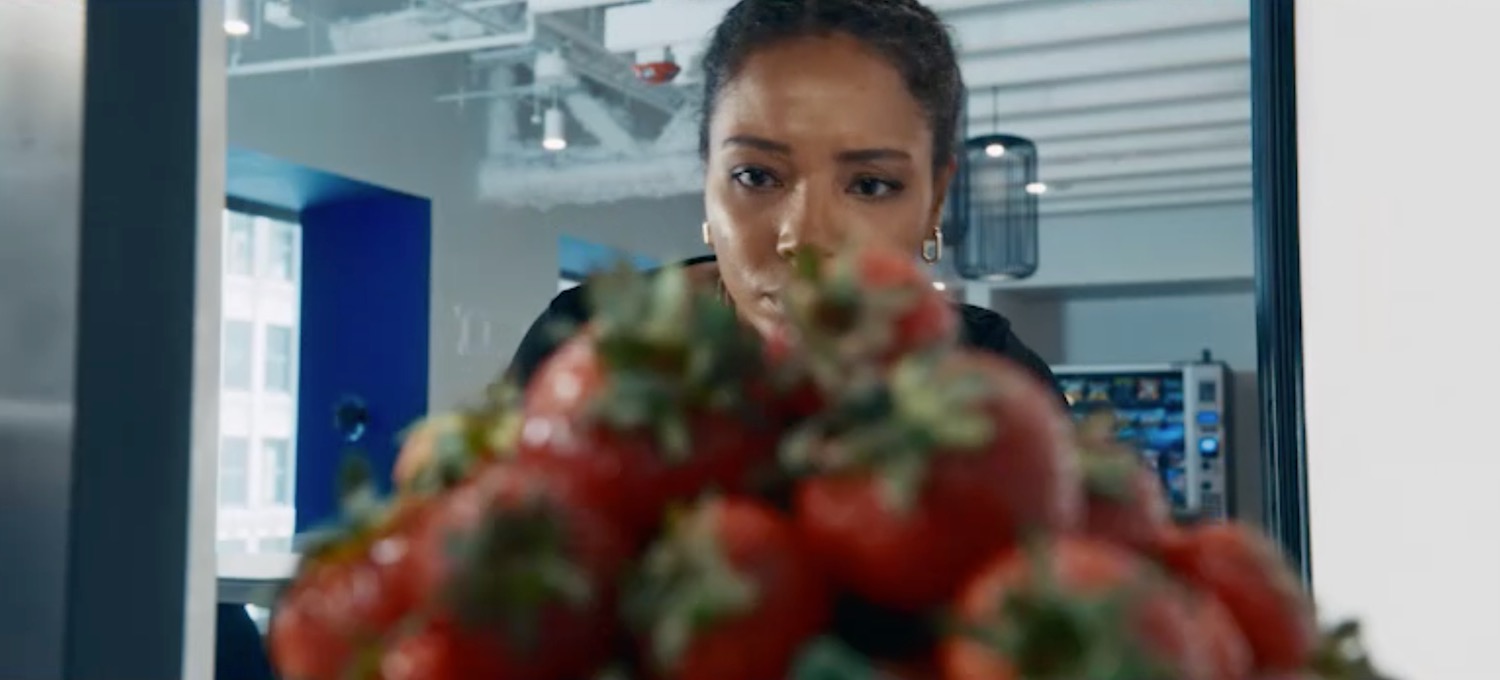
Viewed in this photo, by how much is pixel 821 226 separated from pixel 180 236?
1.42 ft

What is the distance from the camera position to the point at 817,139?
1104mm

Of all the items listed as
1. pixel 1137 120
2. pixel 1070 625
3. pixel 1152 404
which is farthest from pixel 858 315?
pixel 1152 404

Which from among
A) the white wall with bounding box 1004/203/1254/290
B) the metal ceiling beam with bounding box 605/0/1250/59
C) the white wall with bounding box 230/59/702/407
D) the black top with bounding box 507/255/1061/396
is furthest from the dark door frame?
the white wall with bounding box 1004/203/1254/290

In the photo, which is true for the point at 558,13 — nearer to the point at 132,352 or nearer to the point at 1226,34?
the point at 1226,34

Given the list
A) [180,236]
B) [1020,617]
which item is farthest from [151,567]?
[1020,617]

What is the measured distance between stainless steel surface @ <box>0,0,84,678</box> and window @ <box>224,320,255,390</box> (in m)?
4.95

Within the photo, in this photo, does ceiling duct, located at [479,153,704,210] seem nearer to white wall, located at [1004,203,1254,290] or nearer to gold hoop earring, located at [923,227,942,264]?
white wall, located at [1004,203,1254,290]

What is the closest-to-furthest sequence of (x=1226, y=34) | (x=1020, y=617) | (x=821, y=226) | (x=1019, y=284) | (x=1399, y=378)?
(x=1020, y=617) < (x=821, y=226) < (x=1399, y=378) < (x=1226, y=34) < (x=1019, y=284)

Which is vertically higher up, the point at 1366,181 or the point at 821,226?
the point at 1366,181

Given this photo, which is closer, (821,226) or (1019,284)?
(821,226)

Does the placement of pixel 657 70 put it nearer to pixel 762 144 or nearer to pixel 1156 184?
pixel 1156 184

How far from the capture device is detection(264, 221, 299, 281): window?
6410 millimetres

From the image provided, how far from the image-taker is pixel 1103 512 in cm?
45

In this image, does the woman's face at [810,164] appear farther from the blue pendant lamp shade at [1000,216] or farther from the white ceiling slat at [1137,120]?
the white ceiling slat at [1137,120]
